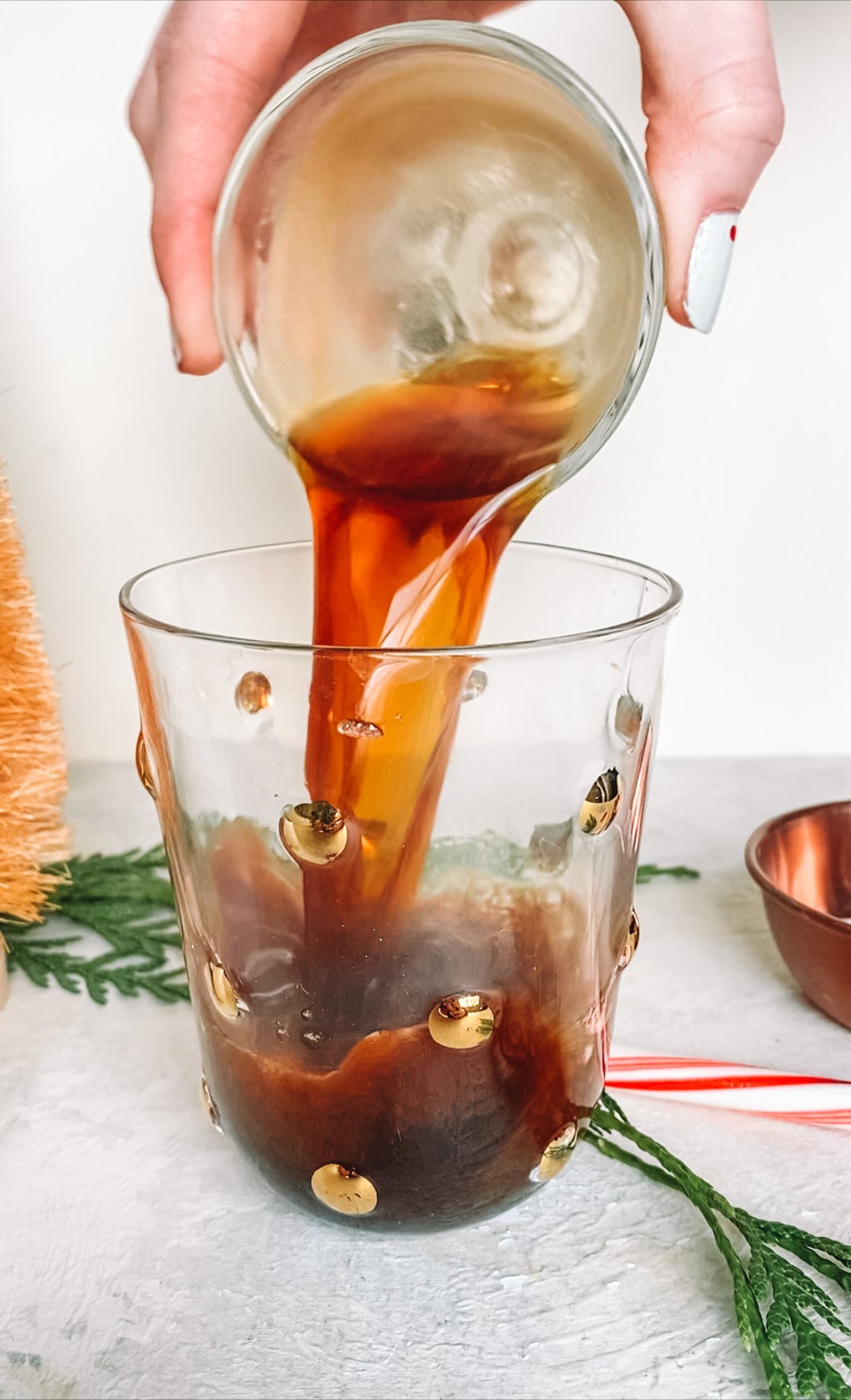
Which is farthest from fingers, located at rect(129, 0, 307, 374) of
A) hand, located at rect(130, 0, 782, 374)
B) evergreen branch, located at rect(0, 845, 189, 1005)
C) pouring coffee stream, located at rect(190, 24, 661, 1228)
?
evergreen branch, located at rect(0, 845, 189, 1005)

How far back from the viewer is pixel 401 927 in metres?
0.32

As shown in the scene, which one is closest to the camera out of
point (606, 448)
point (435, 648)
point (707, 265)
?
point (435, 648)

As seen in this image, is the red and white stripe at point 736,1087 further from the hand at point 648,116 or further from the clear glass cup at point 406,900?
the hand at point 648,116

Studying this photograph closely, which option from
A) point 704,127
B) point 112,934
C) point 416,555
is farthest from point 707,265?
point 112,934

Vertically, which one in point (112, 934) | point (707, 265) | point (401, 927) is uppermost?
point (707, 265)

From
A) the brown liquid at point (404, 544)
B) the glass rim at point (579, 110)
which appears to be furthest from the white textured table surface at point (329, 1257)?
the glass rim at point (579, 110)

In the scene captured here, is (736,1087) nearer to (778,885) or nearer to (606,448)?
(778,885)

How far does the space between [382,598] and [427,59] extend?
0.54 feet

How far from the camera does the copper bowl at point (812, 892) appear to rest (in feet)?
1.46

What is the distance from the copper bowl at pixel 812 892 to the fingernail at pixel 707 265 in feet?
0.73

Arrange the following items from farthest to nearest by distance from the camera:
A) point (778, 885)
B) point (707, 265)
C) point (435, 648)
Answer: point (778, 885), point (707, 265), point (435, 648)

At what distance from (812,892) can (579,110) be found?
1.18 ft

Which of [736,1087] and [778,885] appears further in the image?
[778,885]

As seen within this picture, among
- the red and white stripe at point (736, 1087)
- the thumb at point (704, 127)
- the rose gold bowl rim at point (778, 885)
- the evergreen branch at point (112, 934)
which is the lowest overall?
the evergreen branch at point (112, 934)
